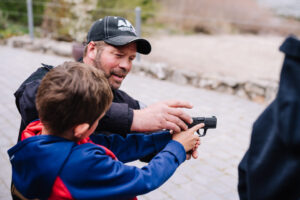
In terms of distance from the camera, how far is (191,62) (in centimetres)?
1031

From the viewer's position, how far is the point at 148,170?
4.28ft

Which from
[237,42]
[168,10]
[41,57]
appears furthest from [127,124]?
[168,10]

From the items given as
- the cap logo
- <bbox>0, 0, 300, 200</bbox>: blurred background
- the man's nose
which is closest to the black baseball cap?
the cap logo

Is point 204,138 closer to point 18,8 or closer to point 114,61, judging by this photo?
point 114,61

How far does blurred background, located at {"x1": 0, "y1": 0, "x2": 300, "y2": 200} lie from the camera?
3521 millimetres

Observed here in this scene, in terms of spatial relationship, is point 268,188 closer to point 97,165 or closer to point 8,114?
point 97,165

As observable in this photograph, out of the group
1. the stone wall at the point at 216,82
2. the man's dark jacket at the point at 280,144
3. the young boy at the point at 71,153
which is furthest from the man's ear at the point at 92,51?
the stone wall at the point at 216,82

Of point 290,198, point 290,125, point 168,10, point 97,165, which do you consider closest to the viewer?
point 290,125

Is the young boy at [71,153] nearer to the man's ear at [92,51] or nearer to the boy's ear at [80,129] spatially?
the boy's ear at [80,129]

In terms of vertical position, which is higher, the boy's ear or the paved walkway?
the boy's ear

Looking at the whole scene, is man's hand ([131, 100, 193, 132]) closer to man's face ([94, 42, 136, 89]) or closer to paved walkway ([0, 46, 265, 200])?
man's face ([94, 42, 136, 89])

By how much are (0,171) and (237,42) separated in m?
13.3

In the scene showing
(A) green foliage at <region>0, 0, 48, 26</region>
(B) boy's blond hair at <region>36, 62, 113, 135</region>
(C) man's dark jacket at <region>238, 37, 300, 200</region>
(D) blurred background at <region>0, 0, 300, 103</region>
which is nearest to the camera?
(C) man's dark jacket at <region>238, 37, 300, 200</region>

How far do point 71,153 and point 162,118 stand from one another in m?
0.52
